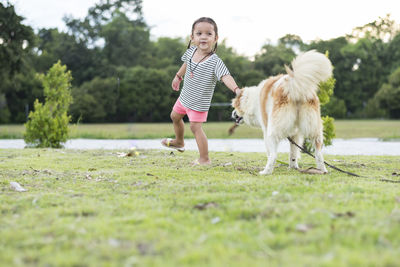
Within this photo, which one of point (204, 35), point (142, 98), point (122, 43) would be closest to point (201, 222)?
point (204, 35)

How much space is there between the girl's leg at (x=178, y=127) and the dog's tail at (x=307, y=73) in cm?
199

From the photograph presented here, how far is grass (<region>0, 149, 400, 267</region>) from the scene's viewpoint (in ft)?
5.43

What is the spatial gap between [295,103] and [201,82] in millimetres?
1456

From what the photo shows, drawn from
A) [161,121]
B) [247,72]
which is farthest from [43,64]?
[247,72]

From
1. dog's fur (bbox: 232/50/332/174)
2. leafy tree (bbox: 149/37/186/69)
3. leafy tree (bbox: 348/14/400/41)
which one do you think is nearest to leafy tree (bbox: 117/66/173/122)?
leafy tree (bbox: 149/37/186/69)

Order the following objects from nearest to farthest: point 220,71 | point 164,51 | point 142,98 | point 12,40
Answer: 1. point 220,71
2. point 12,40
3. point 142,98
4. point 164,51

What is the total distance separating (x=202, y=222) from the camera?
7.13 feet

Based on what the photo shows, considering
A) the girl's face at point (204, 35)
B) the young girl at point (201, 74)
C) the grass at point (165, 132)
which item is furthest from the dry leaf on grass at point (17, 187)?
the grass at point (165, 132)

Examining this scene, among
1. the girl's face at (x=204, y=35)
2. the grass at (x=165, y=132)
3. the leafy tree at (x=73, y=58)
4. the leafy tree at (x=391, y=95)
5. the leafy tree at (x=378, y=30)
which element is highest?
the leafy tree at (x=378, y=30)

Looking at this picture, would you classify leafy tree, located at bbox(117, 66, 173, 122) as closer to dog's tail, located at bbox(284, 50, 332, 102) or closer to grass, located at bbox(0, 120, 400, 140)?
grass, located at bbox(0, 120, 400, 140)

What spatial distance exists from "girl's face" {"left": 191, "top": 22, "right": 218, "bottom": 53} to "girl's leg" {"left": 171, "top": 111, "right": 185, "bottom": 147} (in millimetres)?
1057

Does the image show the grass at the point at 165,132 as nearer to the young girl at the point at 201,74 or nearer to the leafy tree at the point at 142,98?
the leafy tree at the point at 142,98

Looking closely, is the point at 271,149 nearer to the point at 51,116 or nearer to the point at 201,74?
the point at 201,74

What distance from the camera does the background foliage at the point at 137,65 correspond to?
28.7 meters
